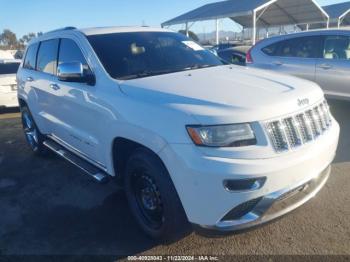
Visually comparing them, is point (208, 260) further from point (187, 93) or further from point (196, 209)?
point (187, 93)

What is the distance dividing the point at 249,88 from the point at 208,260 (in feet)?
4.85

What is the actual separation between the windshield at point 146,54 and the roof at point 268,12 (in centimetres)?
1733

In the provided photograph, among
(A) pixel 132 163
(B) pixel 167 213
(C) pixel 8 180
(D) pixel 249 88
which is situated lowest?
(C) pixel 8 180

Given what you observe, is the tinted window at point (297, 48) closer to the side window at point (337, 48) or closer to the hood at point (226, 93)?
the side window at point (337, 48)

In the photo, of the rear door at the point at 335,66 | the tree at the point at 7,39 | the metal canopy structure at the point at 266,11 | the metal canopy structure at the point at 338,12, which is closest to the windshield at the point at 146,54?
the rear door at the point at 335,66

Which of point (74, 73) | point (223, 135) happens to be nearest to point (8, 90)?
point (74, 73)

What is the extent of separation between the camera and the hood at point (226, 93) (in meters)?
2.57

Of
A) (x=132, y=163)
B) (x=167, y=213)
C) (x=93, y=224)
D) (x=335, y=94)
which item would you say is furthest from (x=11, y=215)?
(x=335, y=94)

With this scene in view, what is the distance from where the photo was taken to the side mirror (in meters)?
3.49

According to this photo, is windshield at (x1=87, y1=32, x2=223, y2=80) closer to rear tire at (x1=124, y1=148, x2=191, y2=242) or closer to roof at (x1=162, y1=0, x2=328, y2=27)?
rear tire at (x1=124, y1=148, x2=191, y2=242)

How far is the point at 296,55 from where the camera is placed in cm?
746

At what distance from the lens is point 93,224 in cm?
365

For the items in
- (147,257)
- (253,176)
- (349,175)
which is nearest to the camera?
(253,176)

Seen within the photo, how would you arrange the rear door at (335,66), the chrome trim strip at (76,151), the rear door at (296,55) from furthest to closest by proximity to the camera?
the rear door at (296,55) → the rear door at (335,66) → the chrome trim strip at (76,151)
